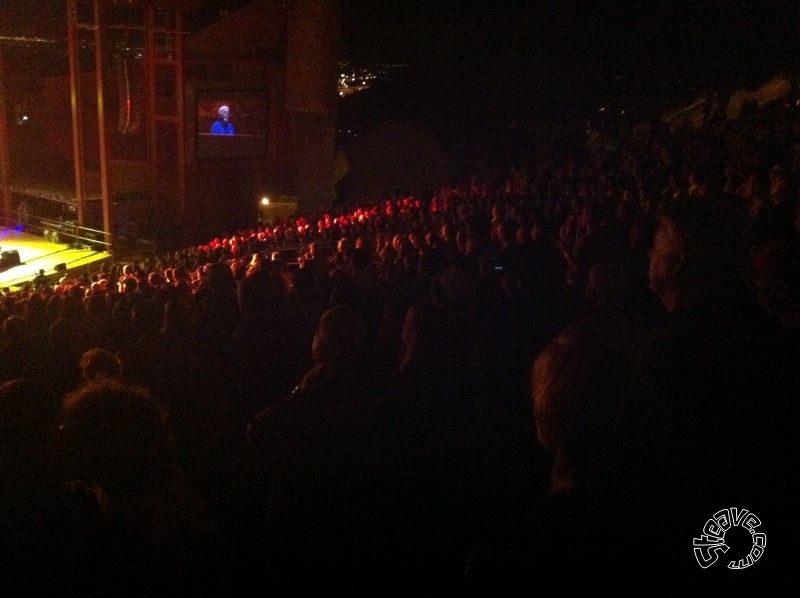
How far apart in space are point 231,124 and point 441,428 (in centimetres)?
1880

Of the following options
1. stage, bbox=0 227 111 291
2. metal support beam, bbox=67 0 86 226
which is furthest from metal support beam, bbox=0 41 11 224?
metal support beam, bbox=67 0 86 226

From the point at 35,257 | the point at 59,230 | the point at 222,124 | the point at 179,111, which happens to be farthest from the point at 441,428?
the point at 222,124

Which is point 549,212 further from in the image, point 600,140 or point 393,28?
point 393,28

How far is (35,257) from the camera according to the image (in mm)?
16766

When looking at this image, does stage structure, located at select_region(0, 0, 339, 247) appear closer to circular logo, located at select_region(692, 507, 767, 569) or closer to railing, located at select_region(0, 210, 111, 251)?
railing, located at select_region(0, 210, 111, 251)

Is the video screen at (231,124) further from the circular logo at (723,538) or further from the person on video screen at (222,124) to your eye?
the circular logo at (723,538)

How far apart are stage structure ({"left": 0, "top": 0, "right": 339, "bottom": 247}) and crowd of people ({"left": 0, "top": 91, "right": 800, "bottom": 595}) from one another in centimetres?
1436

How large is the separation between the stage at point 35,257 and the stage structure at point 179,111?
1.97 ft

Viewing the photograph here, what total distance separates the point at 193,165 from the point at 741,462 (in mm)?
19881

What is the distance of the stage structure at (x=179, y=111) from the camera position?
60.5 ft

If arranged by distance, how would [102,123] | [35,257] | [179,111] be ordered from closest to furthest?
[35,257] < [102,123] < [179,111]

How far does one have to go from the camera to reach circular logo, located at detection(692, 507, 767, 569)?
1535 millimetres

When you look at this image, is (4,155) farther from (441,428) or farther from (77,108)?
(441,428)

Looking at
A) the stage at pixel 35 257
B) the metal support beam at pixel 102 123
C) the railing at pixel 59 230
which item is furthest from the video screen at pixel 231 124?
the stage at pixel 35 257
